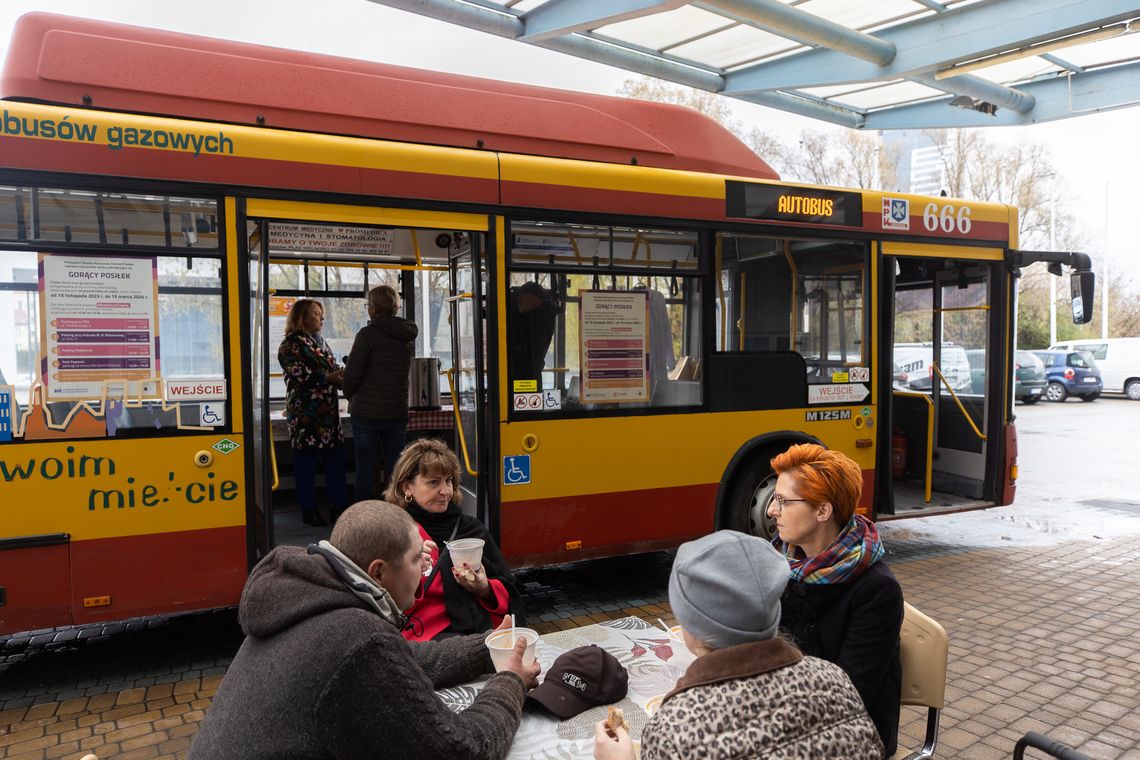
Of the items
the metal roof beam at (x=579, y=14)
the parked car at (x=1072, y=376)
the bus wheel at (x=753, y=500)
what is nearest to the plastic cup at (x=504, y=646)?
the bus wheel at (x=753, y=500)

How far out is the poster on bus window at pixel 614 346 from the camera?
17.4 ft

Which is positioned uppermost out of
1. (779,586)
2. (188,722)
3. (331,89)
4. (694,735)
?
(331,89)

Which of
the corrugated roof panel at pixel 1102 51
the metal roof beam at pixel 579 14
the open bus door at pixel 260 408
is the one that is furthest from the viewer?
the corrugated roof panel at pixel 1102 51

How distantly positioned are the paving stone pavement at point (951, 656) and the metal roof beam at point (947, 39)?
17.3 feet

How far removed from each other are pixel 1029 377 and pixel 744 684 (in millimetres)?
26706

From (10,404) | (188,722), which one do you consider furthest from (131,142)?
(188,722)

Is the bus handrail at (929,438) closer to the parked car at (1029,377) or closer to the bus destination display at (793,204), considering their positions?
the bus destination display at (793,204)

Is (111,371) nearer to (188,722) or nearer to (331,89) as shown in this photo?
(188,722)

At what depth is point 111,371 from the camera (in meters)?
4.05

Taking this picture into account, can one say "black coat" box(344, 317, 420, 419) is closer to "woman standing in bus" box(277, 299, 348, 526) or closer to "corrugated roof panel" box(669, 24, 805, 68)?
"woman standing in bus" box(277, 299, 348, 526)

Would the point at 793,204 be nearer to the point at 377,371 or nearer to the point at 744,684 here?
the point at 377,371

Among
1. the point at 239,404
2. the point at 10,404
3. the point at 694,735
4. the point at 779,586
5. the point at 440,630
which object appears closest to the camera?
the point at 694,735

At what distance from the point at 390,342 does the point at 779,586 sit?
457 centimetres

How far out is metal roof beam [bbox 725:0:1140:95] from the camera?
320 inches
